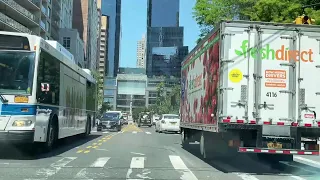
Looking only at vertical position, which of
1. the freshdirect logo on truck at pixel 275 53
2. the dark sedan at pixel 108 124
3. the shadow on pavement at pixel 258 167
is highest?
the freshdirect logo on truck at pixel 275 53

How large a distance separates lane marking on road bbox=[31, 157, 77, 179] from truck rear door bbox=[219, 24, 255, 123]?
4147 millimetres

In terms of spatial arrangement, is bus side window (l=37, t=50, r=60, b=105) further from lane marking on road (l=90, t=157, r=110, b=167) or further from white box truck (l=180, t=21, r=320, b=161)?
Result: white box truck (l=180, t=21, r=320, b=161)

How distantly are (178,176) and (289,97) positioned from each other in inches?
129

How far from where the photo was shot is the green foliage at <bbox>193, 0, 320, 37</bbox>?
2334 cm

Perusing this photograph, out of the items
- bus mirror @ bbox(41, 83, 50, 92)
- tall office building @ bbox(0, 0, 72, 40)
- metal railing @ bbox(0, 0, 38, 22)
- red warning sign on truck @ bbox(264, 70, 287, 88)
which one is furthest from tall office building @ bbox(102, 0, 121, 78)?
red warning sign on truck @ bbox(264, 70, 287, 88)

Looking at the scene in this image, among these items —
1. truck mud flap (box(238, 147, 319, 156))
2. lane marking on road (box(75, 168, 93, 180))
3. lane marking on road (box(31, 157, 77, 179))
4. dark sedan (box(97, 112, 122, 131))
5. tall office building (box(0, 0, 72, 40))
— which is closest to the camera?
lane marking on road (box(75, 168, 93, 180))

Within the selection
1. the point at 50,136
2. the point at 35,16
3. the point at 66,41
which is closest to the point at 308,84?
the point at 50,136

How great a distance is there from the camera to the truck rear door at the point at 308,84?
10.2m

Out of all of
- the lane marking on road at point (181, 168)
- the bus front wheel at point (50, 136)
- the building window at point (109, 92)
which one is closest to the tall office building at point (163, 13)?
the building window at point (109, 92)

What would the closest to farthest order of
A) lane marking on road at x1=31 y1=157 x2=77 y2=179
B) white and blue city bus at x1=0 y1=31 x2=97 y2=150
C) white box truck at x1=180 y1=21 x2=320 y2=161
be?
lane marking on road at x1=31 y1=157 x2=77 y2=179
white box truck at x1=180 y1=21 x2=320 y2=161
white and blue city bus at x1=0 y1=31 x2=97 y2=150

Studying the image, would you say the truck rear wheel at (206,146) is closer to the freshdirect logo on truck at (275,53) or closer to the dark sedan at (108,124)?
the freshdirect logo on truck at (275,53)

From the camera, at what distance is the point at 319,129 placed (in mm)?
10273

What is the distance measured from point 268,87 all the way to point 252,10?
16.7 meters

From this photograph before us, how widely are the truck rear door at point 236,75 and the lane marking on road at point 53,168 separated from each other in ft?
13.6
